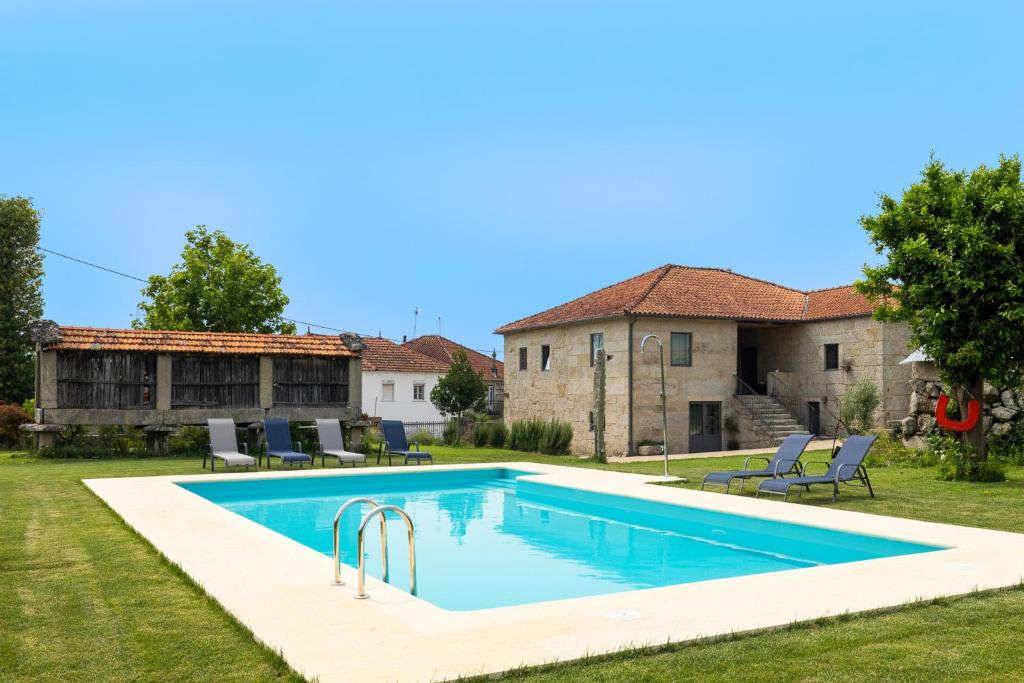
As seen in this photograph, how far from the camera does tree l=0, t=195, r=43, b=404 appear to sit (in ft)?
118

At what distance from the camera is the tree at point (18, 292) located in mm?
36094

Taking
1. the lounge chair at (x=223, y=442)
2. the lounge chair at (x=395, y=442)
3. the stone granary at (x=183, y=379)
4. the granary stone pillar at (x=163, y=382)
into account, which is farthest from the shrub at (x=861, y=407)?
the granary stone pillar at (x=163, y=382)

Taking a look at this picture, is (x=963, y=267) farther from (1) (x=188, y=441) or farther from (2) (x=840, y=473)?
(1) (x=188, y=441)

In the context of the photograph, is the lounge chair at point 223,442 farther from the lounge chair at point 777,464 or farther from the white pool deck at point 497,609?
the lounge chair at point 777,464

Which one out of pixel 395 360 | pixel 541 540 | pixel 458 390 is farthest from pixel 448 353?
pixel 541 540

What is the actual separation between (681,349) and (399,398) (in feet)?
87.7

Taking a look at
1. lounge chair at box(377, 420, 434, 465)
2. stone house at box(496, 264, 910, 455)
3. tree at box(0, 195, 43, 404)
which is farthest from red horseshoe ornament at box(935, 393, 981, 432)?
tree at box(0, 195, 43, 404)

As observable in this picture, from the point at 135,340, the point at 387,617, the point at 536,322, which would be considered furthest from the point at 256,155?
the point at 387,617

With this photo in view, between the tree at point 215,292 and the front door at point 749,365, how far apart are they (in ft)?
67.9

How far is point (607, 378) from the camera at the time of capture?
92.7 ft

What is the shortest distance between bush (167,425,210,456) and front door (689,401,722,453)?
14834mm

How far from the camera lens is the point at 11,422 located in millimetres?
25500

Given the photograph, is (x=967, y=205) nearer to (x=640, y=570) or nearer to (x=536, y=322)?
(x=640, y=570)

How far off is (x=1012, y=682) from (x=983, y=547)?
456 centimetres
